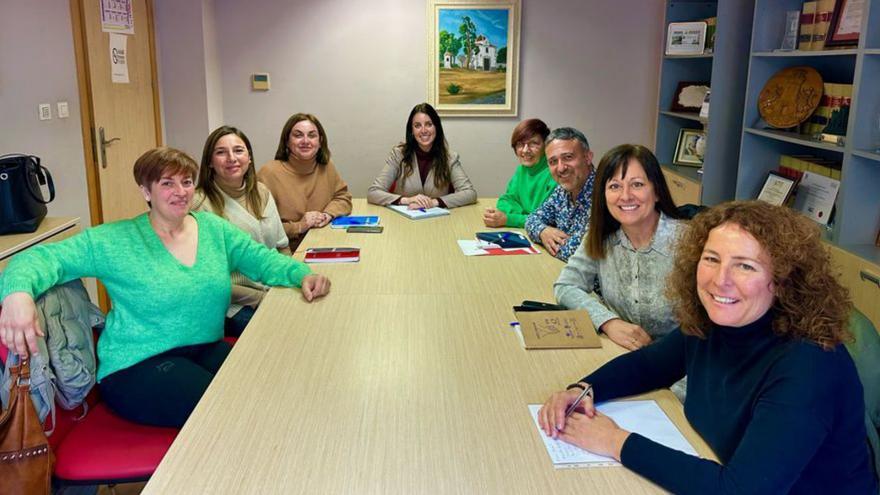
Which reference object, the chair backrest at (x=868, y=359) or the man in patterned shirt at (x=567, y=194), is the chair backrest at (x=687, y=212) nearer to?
the man in patterned shirt at (x=567, y=194)

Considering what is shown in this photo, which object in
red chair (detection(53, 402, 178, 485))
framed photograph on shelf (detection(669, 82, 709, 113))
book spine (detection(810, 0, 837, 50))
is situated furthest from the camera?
framed photograph on shelf (detection(669, 82, 709, 113))

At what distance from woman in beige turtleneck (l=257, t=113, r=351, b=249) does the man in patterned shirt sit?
44.2 inches

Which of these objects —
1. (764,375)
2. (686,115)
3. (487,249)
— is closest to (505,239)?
(487,249)

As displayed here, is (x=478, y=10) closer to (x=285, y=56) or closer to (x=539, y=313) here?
(x=285, y=56)

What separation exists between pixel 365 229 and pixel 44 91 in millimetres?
1834

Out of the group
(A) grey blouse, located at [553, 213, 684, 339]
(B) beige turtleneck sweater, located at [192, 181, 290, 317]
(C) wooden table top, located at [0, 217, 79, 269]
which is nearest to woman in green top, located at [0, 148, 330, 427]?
(B) beige turtleneck sweater, located at [192, 181, 290, 317]

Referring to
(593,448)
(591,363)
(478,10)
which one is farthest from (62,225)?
(478,10)

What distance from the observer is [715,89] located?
4.12 m

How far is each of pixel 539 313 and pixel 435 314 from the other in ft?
1.07

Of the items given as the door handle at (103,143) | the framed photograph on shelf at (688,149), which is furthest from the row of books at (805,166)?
the door handle at (103,143)

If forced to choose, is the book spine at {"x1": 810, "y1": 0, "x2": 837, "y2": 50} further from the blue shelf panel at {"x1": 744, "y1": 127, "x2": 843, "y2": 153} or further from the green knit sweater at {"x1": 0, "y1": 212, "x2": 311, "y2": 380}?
the green knit sweater at {"x1": 0, "y1": 212, "x2": 311, "y2": 380}

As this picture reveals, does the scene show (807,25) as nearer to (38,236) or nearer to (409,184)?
(409,184)

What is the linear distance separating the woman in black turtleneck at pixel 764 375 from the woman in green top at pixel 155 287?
1.14 meters

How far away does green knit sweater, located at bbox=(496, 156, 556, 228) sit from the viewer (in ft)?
12.1
